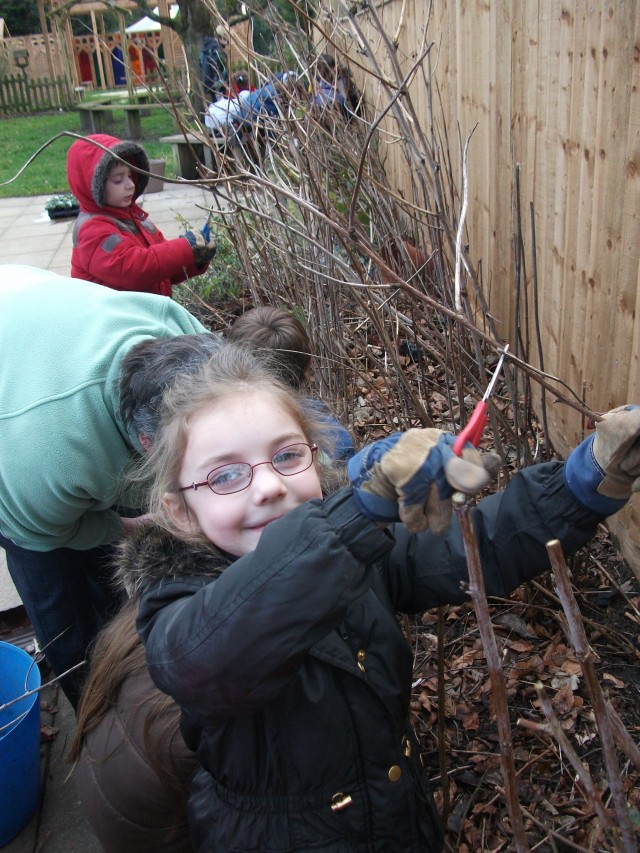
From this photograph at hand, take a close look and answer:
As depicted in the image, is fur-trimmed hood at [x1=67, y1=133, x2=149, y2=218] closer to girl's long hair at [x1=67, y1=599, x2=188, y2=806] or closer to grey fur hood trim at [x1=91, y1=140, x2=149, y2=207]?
grey fur hood trim at [x1=91, y1=140, x2=149, y2=207]

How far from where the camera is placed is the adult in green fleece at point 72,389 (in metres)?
1.83

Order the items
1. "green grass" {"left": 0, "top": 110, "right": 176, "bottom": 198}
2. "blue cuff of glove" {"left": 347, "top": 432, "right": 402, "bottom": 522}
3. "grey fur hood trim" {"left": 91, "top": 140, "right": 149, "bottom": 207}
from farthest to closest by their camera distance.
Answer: "green grass" {"left": 0, "top": 110, "right": 176, "bottom": 198} → "grey fur hood trim" {"left": 91, "top": 140, "right": 149, "bottom": 207} → "blue cuff of glove" {"left": 347, "top": 432, "right": 402, "bottom": 522}

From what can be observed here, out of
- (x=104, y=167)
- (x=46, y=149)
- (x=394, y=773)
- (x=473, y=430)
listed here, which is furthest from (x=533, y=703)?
(x=46, y=149)

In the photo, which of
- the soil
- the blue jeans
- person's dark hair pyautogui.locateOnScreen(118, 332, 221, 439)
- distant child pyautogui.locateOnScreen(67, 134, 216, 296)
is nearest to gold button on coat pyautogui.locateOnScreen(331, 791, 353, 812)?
the soil

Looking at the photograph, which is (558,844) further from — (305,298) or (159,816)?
→ (305,298)

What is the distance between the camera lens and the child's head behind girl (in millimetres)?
1465

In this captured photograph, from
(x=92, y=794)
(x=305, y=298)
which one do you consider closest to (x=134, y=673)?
(x=92, y=794)

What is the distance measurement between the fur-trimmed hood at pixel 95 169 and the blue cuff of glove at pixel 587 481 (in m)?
3.15

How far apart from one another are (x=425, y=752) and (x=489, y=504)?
1.12 meters

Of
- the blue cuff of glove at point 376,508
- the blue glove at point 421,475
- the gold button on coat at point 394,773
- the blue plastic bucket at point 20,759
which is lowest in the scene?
the blue plastic bucket at point 20,759

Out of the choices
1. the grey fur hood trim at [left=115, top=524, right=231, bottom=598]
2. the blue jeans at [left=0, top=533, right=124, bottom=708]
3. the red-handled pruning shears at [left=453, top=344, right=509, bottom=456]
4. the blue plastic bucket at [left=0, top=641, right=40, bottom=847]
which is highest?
the red-handled pruning shears at [left=453, top=344, right=509, bottom=456]

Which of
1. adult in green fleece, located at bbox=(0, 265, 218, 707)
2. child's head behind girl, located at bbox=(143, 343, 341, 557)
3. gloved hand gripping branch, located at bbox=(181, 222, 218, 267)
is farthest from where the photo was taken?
gloved hand gripping branch, located at bbox=(181, 222, 218, 267)

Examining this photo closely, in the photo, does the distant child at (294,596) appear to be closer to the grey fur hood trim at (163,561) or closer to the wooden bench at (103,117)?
the grey fur hood trim at (163,561)

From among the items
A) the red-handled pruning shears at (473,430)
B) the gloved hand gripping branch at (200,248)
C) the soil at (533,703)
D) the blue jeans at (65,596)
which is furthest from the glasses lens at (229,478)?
the gloved hand gripping branch at (200,248)
